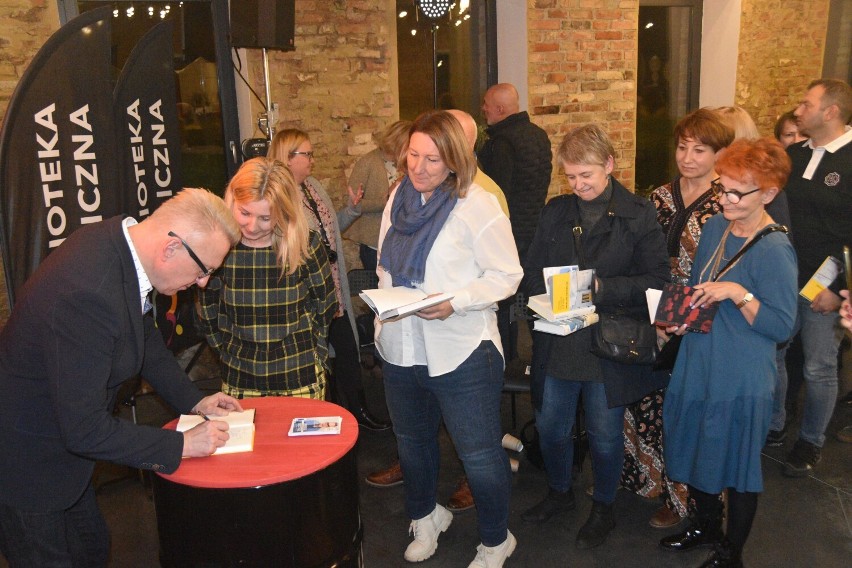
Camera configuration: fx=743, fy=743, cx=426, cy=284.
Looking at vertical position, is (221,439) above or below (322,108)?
below

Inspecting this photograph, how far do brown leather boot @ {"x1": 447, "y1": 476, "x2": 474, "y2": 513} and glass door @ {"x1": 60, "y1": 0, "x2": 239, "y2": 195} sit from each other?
3298 mm

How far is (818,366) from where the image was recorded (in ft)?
12.8

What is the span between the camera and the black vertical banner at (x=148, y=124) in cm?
378

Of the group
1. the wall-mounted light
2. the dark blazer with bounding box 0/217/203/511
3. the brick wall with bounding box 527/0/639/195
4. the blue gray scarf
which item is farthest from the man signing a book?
the brick wall with bounding box 527/0/639/195

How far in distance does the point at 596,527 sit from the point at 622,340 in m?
0.94

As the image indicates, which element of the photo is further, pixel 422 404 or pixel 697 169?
pixel 697 169

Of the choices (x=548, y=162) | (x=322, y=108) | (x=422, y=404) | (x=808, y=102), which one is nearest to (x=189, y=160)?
(x=322, y=108)

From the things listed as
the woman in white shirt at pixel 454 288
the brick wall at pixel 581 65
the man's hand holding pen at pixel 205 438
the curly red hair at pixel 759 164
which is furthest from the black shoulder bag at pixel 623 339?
the brick wall at pixel 581 65

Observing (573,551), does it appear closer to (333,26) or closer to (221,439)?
(221,439)

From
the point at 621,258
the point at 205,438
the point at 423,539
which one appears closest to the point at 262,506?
the point at 205,438

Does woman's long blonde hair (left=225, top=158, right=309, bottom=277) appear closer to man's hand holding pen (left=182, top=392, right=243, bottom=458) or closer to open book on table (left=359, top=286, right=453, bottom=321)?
open book on table (left=359, top=286, right=453, bottom=321)

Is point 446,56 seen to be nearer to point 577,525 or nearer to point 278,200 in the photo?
point 278,200

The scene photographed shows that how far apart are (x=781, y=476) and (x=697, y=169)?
179cm

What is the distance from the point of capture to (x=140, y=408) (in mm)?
5070
